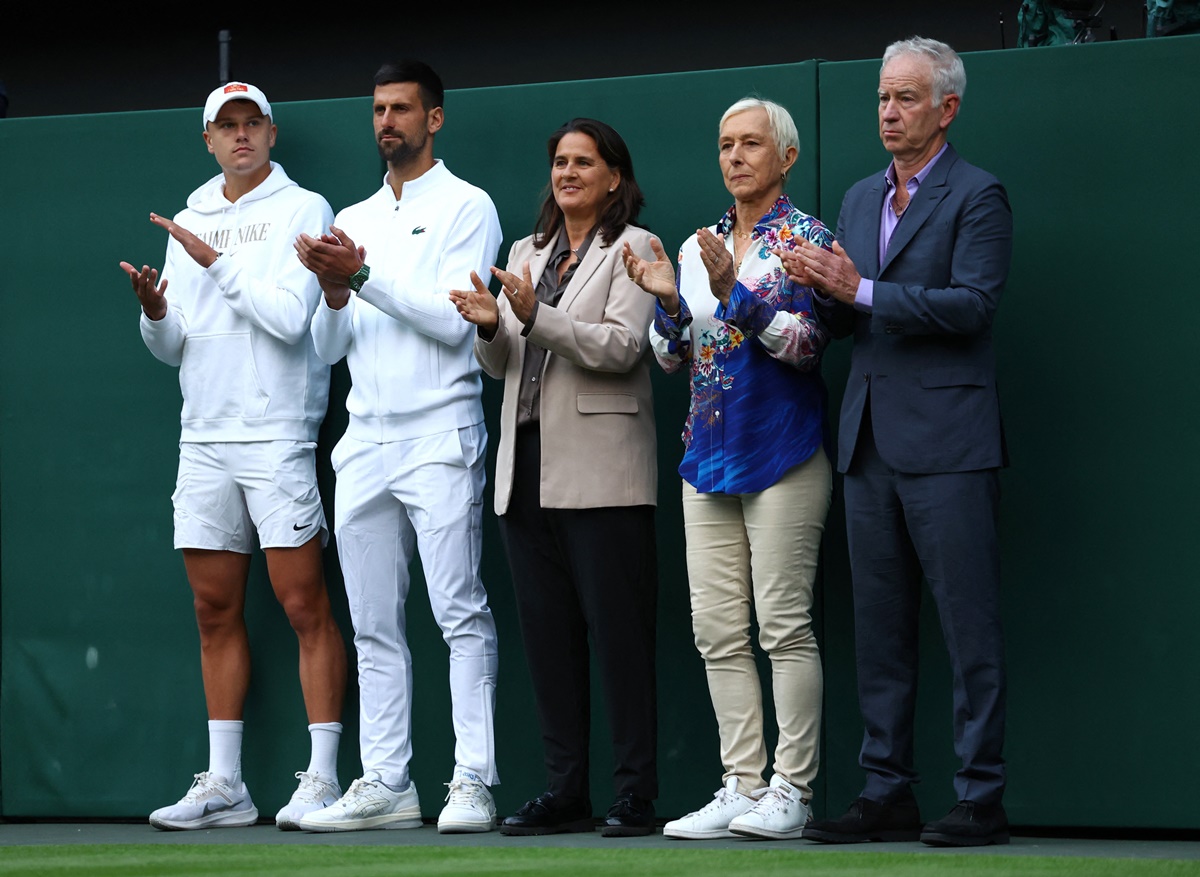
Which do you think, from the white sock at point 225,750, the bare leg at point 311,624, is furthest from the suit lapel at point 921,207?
the white sock at point 225,750

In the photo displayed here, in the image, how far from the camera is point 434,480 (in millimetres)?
5074

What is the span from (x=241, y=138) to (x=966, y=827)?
3.02 m

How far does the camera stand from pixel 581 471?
189 inches

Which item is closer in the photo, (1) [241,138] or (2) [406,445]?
(2) [406,445]

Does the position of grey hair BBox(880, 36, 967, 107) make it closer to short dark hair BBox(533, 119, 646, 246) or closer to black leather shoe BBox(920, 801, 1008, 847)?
short dark hair BBox(533, 119, 646, 246)

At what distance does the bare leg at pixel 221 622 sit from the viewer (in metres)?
5.42

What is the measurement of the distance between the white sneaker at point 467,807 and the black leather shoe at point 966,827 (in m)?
1.28

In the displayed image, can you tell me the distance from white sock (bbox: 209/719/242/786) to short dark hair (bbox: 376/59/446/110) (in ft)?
6.63

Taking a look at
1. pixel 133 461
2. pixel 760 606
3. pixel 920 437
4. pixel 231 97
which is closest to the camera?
pixel 920 437

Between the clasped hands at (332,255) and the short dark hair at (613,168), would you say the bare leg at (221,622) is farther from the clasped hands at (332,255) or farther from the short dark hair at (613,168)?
the short dark hair at (613,168)

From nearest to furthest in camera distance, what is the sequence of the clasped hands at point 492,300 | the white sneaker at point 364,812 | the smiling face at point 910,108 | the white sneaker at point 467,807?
1. the smiling face at point 910,108
2. the clasped hands at point 492,300
3. the white sneaker at point 467,807
4. the white sneaker at point 364,812

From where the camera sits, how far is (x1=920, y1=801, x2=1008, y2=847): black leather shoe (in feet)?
14.2

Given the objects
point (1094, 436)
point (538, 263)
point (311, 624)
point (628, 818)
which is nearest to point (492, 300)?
point (538, 263)

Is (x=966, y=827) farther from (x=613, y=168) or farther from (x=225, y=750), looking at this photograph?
(x=225, y=750)
